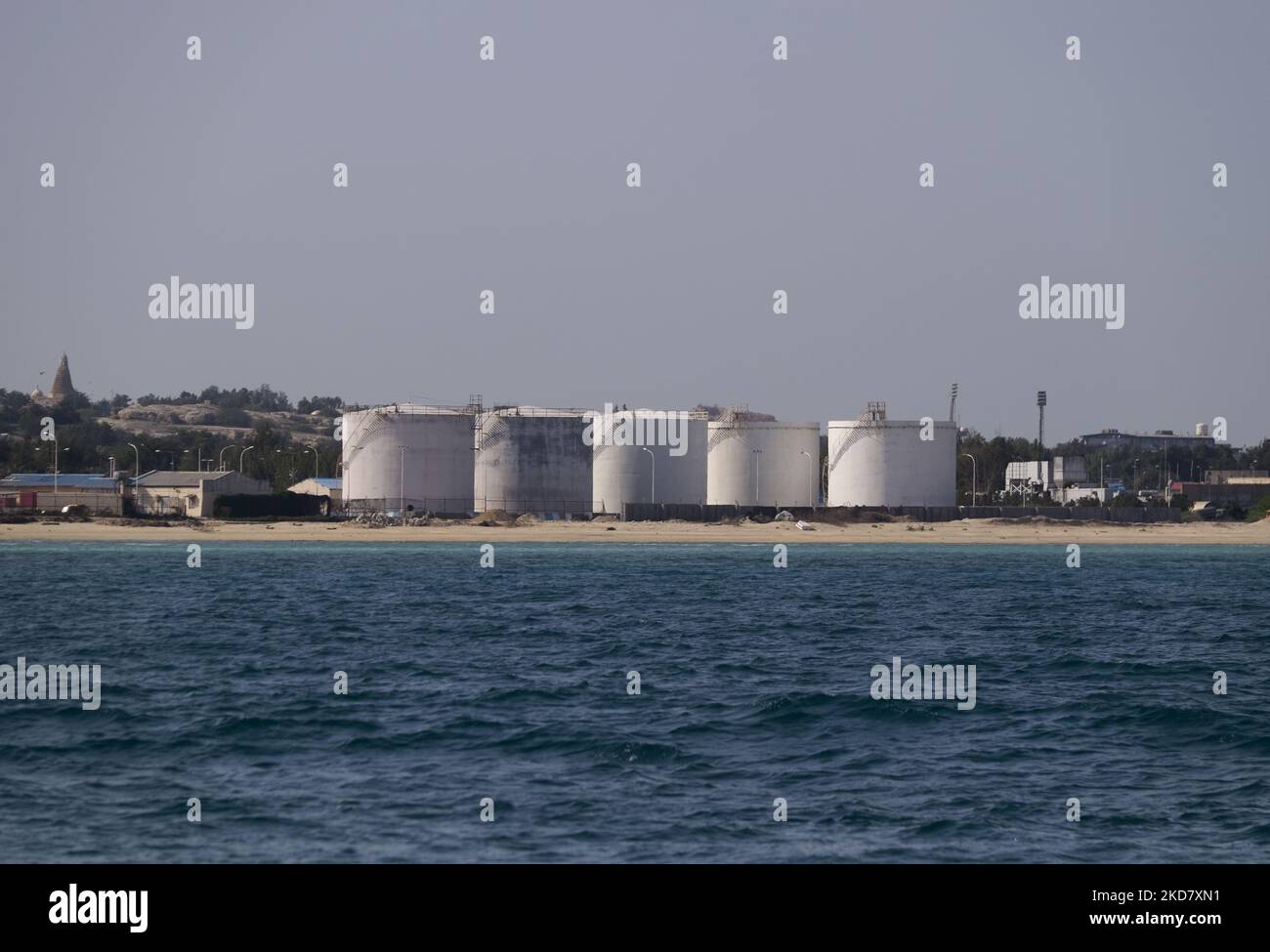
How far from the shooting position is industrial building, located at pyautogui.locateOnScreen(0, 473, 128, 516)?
125250 millimetres

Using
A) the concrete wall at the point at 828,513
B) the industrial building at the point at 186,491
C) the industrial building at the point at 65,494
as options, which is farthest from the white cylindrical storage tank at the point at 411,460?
the industrial building at the point at 65,494

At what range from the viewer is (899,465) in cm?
12875

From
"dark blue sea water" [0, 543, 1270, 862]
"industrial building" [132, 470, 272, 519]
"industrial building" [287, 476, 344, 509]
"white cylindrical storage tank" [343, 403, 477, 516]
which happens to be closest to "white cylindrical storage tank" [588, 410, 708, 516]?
"white cylindrical storage tank" [343, 403, 477, 516]

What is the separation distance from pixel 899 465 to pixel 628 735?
10703cm

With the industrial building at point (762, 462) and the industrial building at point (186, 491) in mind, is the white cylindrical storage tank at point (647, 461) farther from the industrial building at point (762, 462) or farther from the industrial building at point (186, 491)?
the industrial building at point (186, 491)

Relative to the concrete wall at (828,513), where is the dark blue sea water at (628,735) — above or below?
below

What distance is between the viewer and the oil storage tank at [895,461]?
128 metres

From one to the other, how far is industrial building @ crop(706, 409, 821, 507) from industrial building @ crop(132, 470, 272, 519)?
43209mm

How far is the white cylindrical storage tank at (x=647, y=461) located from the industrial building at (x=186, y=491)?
32.7 m

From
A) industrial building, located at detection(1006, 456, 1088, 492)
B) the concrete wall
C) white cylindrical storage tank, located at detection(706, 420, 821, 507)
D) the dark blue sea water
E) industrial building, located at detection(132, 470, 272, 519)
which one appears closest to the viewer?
the dark blue sea water

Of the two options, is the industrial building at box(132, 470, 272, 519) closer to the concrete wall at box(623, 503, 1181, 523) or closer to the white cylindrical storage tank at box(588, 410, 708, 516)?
the white cylindrical storage tank at box(588, 410, 708, 516)

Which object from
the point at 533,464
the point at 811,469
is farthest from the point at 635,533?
the point at 811,469
